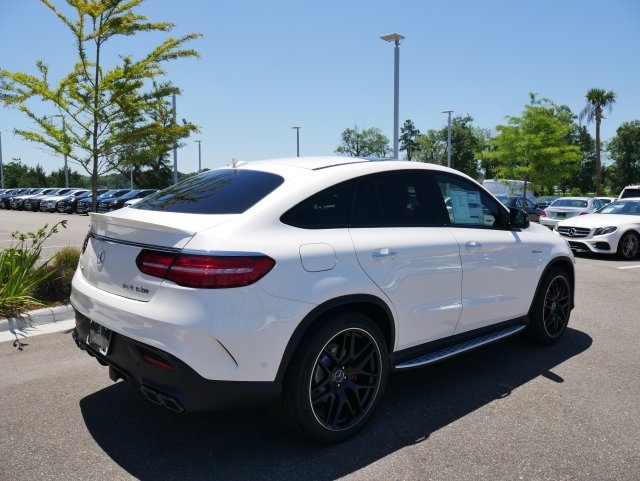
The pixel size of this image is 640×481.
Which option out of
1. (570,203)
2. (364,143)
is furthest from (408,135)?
(570,203)

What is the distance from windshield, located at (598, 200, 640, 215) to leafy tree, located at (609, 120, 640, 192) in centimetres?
6075

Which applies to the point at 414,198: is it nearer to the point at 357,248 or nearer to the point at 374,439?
the point at 357,248

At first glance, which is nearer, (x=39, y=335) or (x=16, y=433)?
(x=16, y=433)

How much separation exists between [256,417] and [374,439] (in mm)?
808

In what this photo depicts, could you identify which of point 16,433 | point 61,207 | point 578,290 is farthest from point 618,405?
point 61,207

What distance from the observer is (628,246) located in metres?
12.1

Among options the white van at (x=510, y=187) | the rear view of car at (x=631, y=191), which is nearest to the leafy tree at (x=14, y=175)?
the white van at (x=510, y=187)

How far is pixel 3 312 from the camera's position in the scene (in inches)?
215

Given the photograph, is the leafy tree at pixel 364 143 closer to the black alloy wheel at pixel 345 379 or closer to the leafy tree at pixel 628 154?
the leafy tree at pixel 628 154

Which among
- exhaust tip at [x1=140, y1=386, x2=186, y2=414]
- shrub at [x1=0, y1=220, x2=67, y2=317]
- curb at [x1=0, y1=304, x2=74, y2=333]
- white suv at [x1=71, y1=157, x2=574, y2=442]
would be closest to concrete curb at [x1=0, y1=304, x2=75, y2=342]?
curb at [x1=0, y1=304, x2=74, y2=333]

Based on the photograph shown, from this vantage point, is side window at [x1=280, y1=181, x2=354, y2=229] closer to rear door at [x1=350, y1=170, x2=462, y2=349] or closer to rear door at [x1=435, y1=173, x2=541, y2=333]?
rear door at [x1=350, y1=170, x2=462, y2=349]

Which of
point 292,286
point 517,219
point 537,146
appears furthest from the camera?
point 537,146

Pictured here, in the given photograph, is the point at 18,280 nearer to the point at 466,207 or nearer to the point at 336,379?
the point at 336,379

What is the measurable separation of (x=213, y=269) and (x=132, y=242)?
65 centimetres
